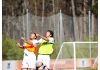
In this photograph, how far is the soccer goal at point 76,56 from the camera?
11.0 m

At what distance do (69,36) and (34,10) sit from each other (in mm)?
10217

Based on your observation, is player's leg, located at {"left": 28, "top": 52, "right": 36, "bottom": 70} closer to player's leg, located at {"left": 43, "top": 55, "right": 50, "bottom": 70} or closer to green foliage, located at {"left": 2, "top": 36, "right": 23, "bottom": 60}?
player's leg, located at {"left": 43, "top": 55, "right": 50, "bottom": 70}

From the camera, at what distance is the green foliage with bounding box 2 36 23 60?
1318 centimetres

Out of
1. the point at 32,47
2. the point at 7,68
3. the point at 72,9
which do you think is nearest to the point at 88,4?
the point at 72,9

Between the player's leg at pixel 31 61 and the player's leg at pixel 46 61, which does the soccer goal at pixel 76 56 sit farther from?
the player's leg at pixel 31 61

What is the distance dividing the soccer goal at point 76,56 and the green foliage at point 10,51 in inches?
75.3

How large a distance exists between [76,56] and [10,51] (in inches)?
86.0

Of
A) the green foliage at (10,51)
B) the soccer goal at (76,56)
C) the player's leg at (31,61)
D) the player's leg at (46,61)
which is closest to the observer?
the player's leg at (31,61)

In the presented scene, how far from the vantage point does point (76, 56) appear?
486 inches

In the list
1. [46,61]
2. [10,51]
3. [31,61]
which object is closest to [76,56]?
[10,51]

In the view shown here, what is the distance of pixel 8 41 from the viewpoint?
1343 centimetres

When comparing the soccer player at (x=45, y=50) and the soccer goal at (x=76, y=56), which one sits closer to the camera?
Result: the soccer player at (x=45, y=50)

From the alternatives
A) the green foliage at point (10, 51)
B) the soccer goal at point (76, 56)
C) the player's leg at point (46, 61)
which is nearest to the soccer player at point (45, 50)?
the player's leg at point (46, 61)

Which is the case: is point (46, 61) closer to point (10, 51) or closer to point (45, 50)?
point (45, 50)
